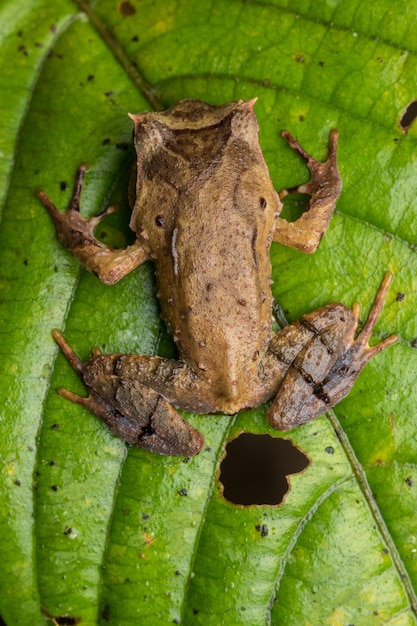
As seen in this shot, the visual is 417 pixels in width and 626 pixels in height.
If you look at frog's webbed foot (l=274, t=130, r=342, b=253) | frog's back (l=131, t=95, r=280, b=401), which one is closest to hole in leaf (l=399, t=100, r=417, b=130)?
frog's webbed foot (l=274, t=130, r=342, b=253)

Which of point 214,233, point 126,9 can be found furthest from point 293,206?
point 126,9

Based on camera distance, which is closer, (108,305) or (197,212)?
(197,212)

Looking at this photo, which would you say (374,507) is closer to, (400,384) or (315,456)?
(315,456)

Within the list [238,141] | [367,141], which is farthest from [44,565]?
[367,141]

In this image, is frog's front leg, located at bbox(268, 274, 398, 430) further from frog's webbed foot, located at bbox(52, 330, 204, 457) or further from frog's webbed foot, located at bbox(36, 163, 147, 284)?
frog's webbed foot, located at bbox(36, 163, 147, 284)

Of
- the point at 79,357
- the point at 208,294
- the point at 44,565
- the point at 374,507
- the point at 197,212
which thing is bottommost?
the point at 44,565

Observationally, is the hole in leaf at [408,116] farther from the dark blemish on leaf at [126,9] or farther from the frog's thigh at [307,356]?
the dark blemish on leaf at [126,9]
